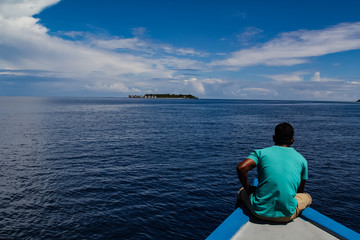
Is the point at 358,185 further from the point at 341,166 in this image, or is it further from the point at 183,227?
the point at 183,227

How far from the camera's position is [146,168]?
22641mm

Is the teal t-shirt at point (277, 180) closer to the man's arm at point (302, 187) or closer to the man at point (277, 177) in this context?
the man at point (277, 177)

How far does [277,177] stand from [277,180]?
6 cm

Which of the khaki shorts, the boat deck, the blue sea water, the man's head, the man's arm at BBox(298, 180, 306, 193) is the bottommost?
the blue sea water

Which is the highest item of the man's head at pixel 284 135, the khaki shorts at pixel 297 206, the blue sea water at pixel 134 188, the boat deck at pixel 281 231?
the man's head at pixel 284 135

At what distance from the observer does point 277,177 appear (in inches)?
203

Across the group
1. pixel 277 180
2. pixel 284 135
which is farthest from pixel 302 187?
pixel 284 135

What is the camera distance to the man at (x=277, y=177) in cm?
519

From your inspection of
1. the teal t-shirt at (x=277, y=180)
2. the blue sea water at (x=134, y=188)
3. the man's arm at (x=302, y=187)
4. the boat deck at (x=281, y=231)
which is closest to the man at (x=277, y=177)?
the teal t-shirt at (x=277, y=180)

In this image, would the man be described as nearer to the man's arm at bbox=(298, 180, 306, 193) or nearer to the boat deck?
the boat deck

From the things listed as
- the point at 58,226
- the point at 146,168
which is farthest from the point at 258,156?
the point at 146,168

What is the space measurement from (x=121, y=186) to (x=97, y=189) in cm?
169

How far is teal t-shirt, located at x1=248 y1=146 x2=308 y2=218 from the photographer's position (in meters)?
5.18

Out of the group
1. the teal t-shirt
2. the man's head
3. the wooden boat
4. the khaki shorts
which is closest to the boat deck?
the wooden boat
